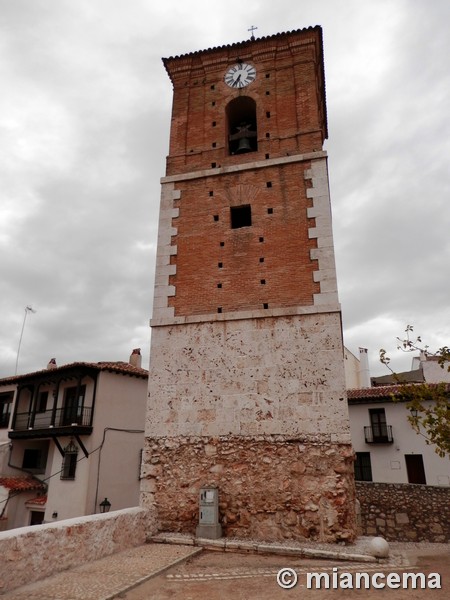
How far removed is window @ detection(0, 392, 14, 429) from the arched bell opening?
1715 centimetres

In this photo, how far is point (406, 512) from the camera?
1259cm

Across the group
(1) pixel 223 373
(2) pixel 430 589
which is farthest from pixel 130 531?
(2) pixel 430 589

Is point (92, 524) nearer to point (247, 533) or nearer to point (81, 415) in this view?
point (247, 533)

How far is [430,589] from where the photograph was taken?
17.7 ft

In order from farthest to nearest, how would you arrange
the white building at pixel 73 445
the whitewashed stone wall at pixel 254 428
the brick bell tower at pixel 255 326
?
the white building at pixel 73 445 → the brick bell tower at pixel 255 326 → the whitewashed stone wall at pixel 254 428

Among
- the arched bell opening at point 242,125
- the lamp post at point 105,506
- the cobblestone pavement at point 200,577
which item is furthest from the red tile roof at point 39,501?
the arched bell opening at point 242,125

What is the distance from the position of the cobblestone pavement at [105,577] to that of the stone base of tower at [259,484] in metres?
1.15

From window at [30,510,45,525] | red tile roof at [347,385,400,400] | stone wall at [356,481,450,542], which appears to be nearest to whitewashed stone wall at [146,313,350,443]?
stone wall at [356,481,450,542]

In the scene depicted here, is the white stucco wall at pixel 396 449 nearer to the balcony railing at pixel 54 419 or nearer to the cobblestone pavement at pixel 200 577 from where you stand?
the balcony railing at pixel 54 419

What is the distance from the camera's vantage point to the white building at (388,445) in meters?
19.7

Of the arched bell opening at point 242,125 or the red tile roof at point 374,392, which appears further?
the red tile roof at point 374,392

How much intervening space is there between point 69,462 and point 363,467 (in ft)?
44.9

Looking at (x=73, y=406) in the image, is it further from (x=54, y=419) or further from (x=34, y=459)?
(x=34, y=459)

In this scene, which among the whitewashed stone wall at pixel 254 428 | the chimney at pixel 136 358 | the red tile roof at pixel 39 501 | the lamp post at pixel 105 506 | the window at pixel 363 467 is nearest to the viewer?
the whitewashed stone wall at pixel 254 428
